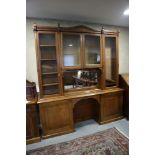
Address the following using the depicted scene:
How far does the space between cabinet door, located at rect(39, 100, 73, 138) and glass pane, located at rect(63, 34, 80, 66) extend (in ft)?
2.76

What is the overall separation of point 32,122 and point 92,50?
196 centimetres

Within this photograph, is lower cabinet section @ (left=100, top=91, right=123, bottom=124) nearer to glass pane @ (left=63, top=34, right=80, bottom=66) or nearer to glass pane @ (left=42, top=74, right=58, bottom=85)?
glass pane @ (left=63, top=34, right=80, bottom=66)

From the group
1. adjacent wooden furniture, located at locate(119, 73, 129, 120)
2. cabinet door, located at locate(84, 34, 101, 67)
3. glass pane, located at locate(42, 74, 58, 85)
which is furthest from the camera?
adjacent wooden furniture, located at locate(119, 73, 129, 120)

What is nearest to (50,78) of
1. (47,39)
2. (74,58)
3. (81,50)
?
(74,58)

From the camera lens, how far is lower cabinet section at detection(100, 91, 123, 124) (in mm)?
3027

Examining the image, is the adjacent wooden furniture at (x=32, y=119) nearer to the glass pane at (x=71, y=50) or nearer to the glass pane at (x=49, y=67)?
the glass pane at (x=49, y=67)

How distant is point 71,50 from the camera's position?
2824mm

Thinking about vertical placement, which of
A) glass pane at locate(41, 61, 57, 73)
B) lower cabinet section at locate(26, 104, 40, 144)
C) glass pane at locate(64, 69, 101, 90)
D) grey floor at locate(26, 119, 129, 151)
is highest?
glass pane at locate(41, 61, 57, 73)

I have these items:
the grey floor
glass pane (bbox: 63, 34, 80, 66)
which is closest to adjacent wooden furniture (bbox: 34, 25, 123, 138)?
glass pane (bbox: 63, 34, 80, 66)

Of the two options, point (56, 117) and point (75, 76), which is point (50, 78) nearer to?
point (75, 76)
